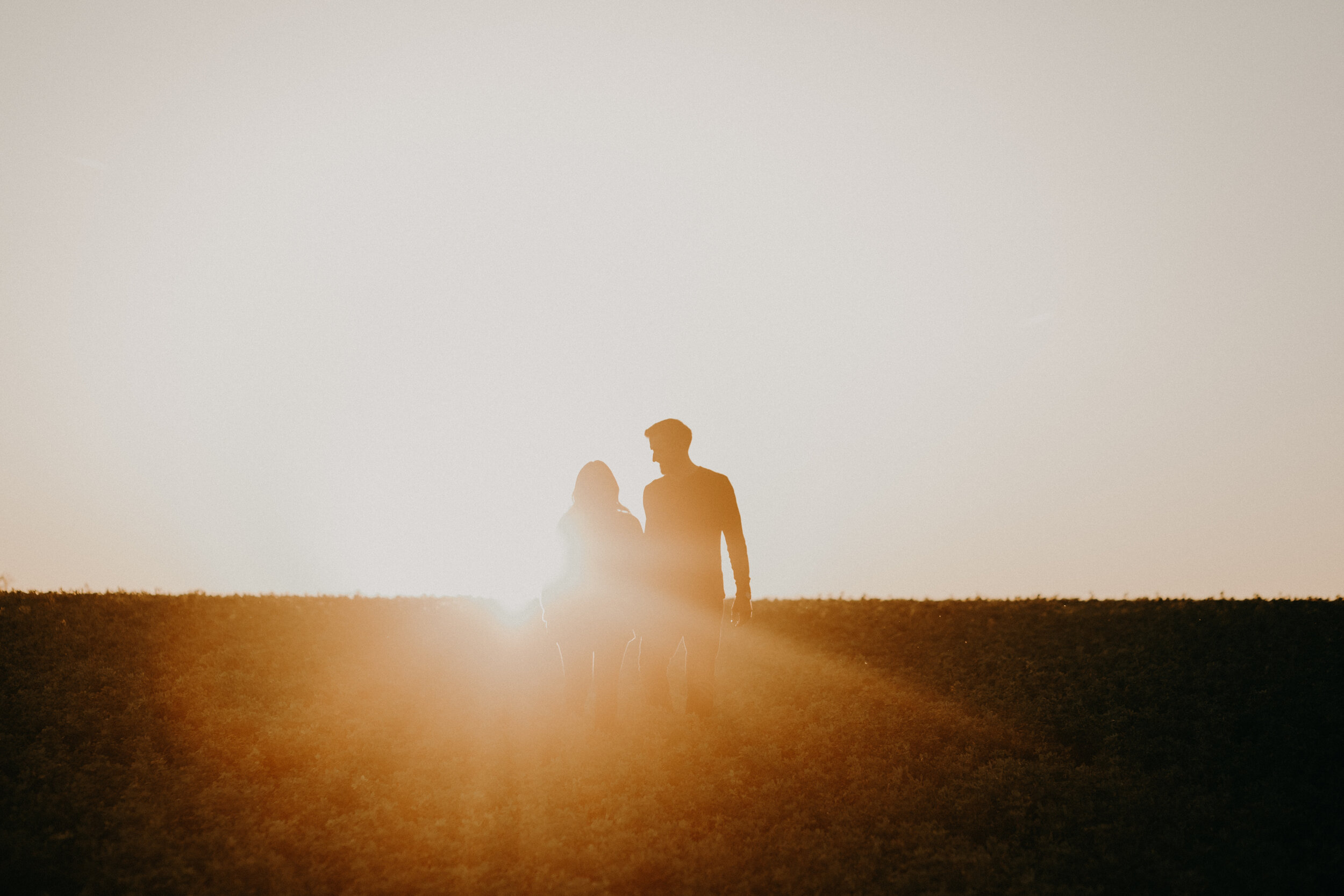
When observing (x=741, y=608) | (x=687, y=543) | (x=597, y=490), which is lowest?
(x=741, y=608)

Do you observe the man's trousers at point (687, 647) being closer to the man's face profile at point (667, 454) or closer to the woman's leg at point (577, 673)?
the woman's leg at point (577, 673)

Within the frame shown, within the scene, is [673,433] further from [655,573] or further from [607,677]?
[607,677]

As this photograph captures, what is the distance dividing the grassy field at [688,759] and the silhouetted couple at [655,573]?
871 mm

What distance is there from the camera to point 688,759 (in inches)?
388

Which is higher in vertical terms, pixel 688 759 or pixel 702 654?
pixel 702 654

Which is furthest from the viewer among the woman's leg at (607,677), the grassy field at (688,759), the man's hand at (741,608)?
the woman's leg at (607,677)

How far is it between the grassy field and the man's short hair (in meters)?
3.82

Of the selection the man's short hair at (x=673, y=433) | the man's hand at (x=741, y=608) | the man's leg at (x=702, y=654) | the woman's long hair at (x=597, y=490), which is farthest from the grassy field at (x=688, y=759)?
the man's short hair at (x=673, y=433)

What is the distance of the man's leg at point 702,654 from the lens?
33.8ft

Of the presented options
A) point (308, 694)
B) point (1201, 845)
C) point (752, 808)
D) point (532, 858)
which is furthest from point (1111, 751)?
point (308, 694)

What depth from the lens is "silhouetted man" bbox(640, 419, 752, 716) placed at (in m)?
10.2

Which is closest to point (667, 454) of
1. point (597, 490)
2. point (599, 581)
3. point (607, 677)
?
point (597, 490)

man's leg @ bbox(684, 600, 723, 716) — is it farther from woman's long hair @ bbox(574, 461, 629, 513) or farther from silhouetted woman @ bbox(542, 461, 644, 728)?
woman's long hair @ bbox(574, 461, 629, 513)

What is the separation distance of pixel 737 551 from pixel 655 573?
44.1 inches
